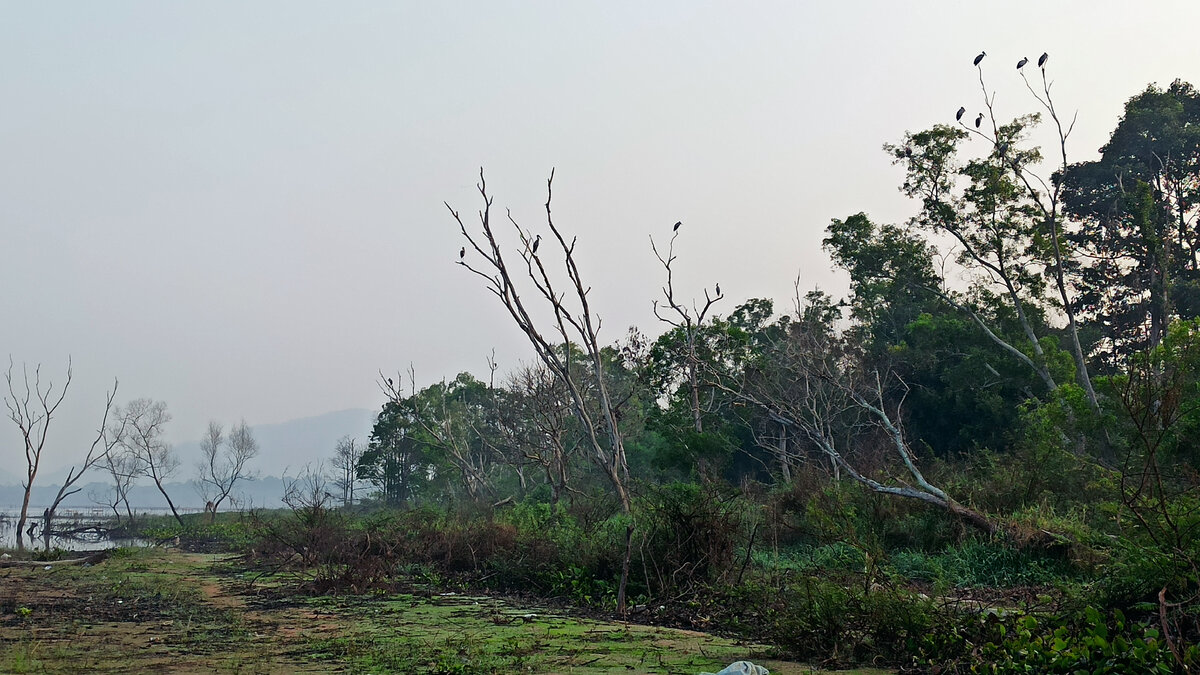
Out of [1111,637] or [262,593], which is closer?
[1111,637]

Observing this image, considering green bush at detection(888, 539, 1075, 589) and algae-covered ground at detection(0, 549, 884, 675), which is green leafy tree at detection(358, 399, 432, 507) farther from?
green bush at detection(888, 539, 1075, 589)

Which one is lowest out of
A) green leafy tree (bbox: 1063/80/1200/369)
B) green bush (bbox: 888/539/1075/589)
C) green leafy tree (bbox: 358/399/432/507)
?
green bush (bbox: 888/539/1075/589)

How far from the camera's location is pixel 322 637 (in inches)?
335

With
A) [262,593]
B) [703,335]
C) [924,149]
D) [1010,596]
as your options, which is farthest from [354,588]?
[924,149]

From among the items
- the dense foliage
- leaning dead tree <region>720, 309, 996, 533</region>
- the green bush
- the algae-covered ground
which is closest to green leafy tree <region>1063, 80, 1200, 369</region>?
the dense foliage

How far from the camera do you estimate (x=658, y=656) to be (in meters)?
7.05

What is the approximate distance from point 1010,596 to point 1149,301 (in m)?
20.9

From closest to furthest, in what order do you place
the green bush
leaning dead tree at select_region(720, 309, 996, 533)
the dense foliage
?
the dense foliage
the green bush
leaning dead tree at select_region(720, 309, 996, 533)

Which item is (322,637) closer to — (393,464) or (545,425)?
(545,425)

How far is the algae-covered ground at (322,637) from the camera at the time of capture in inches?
268

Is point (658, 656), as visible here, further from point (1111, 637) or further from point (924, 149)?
point (924, 149)

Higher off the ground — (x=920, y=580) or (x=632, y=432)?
(x=632, y=432)

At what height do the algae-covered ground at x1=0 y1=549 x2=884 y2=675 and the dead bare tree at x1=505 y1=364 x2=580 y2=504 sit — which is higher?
the dead bare tree at x1=505 y1=364 x2=580 y2=504

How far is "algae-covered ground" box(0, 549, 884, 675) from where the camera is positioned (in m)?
6.80
